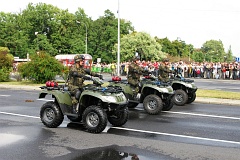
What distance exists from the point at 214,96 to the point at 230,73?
16.7m

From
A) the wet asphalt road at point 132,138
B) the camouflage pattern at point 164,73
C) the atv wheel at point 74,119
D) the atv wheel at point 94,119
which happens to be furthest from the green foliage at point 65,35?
the atv wheel at point 94,119

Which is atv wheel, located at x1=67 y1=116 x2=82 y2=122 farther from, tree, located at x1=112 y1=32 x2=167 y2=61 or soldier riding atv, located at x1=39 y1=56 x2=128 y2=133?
tree, located at x1=112 y1=32 x2=167 y2=61

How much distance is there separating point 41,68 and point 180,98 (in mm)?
12810

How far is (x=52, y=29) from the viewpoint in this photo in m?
80.2

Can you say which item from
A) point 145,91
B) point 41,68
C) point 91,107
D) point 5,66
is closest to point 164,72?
point 145,91

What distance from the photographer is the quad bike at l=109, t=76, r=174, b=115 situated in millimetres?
11750

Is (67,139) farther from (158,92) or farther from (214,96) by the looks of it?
(214,96)

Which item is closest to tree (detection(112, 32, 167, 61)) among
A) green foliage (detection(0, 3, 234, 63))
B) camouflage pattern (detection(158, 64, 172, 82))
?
green foliage (detection(0, 3, 234, 63))

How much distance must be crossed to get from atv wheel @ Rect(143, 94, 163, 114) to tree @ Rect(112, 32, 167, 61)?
65.3 meters

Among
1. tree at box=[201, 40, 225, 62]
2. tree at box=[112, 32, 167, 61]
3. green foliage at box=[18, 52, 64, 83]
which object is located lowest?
green foliage at box=[18, 52, 64, 83]

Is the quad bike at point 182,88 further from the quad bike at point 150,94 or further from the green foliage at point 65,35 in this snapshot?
the green foliage at point 65,35

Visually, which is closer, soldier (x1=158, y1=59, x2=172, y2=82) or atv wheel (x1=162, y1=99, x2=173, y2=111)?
atv wheel (x1=162, y1=99, x2=173, y2=111)

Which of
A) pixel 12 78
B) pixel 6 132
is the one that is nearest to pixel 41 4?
pixel 12 78

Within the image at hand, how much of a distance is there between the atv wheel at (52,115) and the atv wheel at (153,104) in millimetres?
3601
